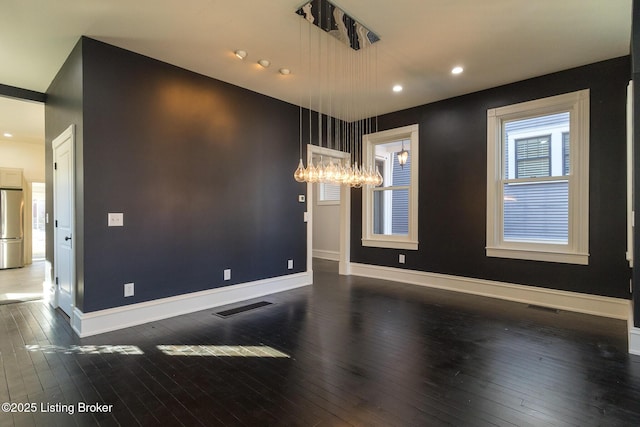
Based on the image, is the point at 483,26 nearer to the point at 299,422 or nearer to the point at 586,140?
the point at 586,140

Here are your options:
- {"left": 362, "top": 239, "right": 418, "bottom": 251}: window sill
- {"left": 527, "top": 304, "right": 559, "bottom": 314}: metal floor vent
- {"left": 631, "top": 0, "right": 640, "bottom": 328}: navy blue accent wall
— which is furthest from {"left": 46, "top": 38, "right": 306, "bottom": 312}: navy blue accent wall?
{"left": 631, "top": 0, "right": 640, "bottom": 328}: navy blue accent wall

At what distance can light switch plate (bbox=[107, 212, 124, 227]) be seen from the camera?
3.38 metres

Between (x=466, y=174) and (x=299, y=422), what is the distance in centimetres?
431

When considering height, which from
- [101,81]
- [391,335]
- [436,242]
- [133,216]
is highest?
[101,81]

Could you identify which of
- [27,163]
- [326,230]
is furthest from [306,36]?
[27,163]

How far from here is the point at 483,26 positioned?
3.04m

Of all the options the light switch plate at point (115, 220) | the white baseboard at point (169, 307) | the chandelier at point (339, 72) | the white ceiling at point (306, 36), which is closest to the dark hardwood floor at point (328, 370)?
the white baseboard at point (169, 307)

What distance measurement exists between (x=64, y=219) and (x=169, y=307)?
1597 millimetres

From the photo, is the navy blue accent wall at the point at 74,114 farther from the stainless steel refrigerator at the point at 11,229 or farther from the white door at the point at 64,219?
the stainless steel refrigerator at the point at 11,229

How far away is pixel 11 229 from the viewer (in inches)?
287

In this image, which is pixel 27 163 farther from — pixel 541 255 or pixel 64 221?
pixel 541 255

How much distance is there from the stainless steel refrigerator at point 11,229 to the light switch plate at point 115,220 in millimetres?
6135

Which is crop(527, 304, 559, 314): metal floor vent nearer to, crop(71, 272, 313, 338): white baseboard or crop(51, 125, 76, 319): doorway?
crop(71, 272, 313, 338): white baseboard

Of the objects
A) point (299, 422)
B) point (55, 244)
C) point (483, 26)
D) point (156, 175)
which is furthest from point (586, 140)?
point (55, 244)
